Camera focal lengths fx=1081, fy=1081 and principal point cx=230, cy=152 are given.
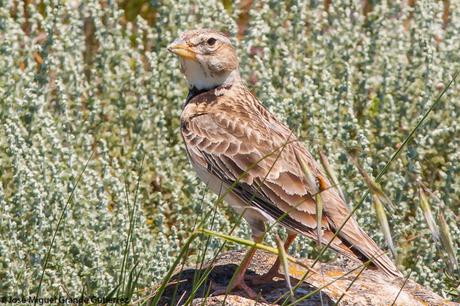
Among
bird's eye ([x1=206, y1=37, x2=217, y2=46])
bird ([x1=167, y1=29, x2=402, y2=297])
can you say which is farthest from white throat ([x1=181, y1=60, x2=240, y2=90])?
bird's eye ([x1=206, y1=37, x2=217, y2=46])

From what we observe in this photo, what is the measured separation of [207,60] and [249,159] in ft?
3.20

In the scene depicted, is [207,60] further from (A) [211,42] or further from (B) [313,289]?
(B) [313,289]

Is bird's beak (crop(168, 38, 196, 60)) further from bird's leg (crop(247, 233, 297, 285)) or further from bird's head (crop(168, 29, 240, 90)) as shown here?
bird's leg (crop(247, 233, 297, 285))

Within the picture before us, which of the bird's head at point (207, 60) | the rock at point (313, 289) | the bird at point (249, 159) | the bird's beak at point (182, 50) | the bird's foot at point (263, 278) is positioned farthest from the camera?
the bird's head at point (207, 60)

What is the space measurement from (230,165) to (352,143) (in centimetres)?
163

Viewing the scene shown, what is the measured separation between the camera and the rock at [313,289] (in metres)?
5.05

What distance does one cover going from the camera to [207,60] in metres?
6.20

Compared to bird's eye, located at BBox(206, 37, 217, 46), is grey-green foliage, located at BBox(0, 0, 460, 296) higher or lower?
lower

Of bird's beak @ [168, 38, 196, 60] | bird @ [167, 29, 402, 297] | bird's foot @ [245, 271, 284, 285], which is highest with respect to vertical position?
Result: bird's beak @ [168, 38, 196, 60]

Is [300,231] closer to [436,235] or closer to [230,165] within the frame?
[230,165]

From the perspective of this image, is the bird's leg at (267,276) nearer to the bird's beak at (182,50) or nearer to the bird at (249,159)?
the bird at (249,159)

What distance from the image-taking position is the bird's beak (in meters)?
6.05

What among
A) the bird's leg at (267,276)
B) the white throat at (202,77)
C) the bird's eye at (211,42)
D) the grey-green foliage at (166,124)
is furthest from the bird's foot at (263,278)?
the bird's eye at (211,42)

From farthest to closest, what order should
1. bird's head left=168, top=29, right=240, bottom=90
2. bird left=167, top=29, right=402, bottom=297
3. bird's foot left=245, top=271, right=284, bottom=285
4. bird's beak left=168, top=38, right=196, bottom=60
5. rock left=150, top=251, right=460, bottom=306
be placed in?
bird's head left=168, top=29, right=240, bottom=90 → bird's beak left=168, top=38, right=196, bottom=60 → bird's foot left=245, top=271, right=284, bottom=285 → rock left=150, top=251, right=460, bottom=306 → bird left=167, top=29, right=402, bottom=297
